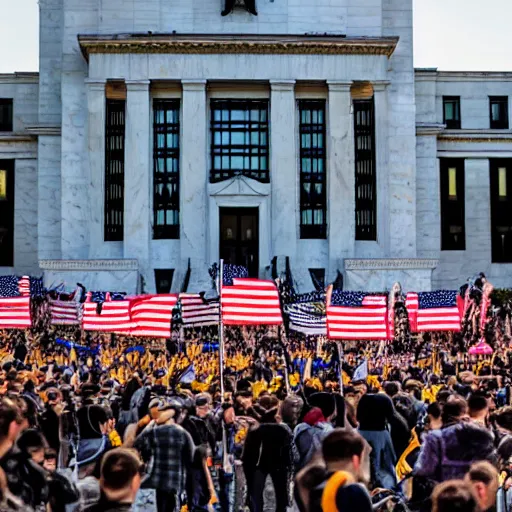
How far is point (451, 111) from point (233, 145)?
14429mm

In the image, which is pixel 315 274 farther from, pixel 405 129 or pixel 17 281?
pixel 17 281

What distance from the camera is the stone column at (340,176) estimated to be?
65.8m

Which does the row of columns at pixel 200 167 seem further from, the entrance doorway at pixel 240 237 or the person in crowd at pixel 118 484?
the person in crowd at pixel 118 484

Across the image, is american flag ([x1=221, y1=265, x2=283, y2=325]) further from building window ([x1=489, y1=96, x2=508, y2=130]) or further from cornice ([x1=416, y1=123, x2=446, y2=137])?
building window ([x1=489, y1=96, x2=508, y2=130])

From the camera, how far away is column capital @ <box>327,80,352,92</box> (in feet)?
216

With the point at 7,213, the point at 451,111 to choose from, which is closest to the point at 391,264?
the point at 451,111

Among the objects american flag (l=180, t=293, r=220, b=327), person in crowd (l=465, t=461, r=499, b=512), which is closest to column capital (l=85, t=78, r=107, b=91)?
american flag (l=180, t=293, r=220, b=327)

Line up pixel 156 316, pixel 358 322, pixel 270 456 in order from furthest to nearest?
1. pixel 156 316
2. pixel 358 322
3. pixel 270 456

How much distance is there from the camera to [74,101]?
6744 centimetres

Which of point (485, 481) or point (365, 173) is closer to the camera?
point (485, 481)

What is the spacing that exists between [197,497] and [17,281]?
67.2 feet

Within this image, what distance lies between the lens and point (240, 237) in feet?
220

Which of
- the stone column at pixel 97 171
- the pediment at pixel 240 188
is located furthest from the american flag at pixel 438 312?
the stone column at pixel 97 171

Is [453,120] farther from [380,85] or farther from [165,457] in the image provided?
[165,457]
